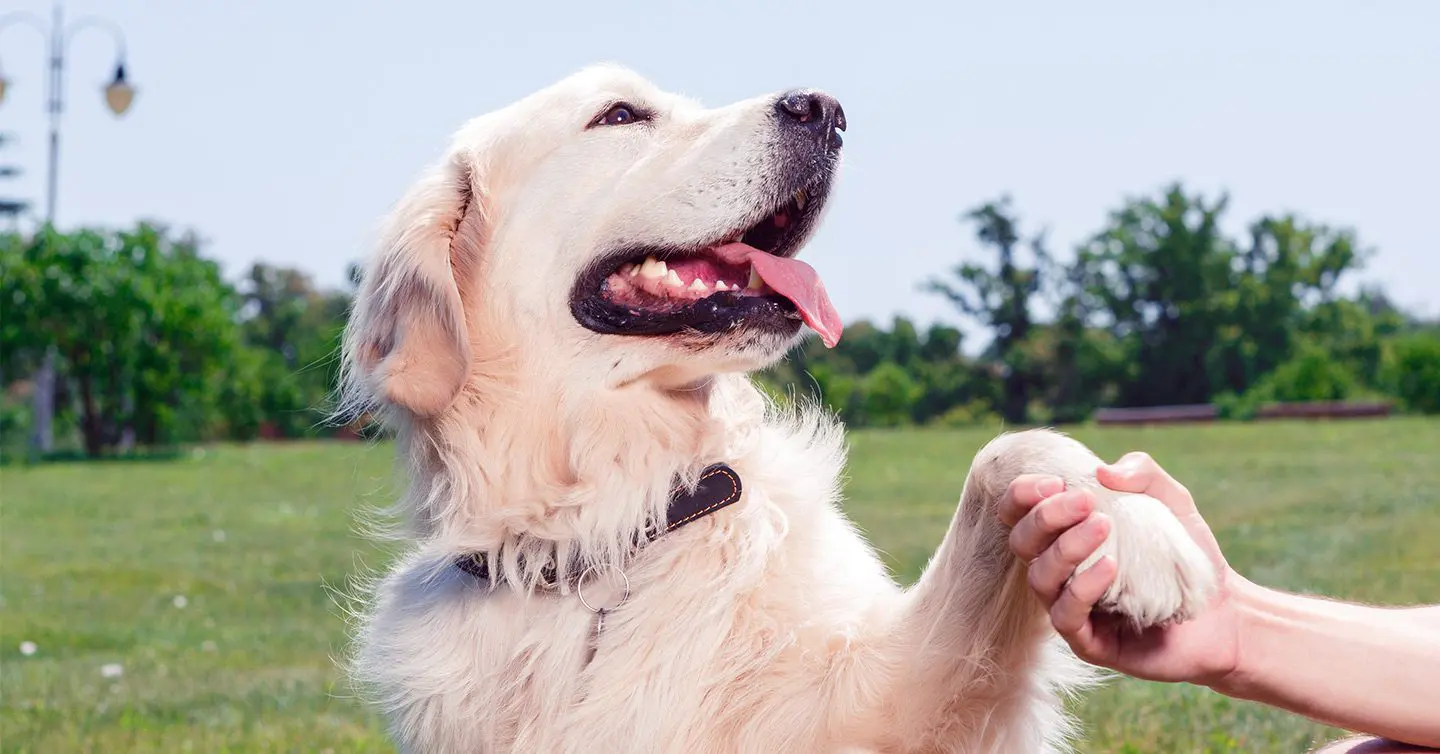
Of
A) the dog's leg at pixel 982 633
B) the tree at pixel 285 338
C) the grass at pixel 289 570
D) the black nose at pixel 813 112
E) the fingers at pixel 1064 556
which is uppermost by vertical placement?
the black nose at pixel 813 112

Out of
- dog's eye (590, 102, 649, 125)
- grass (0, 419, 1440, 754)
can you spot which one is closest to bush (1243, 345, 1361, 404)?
grass (0, 419, 1440, 754)

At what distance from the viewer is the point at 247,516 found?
656 inches

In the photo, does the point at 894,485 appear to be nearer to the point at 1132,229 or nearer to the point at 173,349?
the point at 173,349

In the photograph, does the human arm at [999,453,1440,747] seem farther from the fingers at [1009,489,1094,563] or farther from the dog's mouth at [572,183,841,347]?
the dog's mouth at [572,183,841,347]

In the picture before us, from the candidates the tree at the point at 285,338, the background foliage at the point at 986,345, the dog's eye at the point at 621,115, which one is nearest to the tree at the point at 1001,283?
the background foliage at the point at 986,345

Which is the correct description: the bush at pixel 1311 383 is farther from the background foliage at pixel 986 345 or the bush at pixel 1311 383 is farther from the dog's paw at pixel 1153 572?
the dog's paw at pixel 1153 572

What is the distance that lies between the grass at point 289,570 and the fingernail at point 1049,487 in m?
1.87

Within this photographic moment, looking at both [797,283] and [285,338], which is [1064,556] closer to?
[797,283]

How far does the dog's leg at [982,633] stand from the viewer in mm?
2354

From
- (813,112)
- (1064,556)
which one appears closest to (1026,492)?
(1064,556)

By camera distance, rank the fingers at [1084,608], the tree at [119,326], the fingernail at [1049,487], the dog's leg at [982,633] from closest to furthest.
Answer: the fingers at [1084,608] < the fingernail at [1049,487] < the dog's leg at [982,633] < the tree at [119,326]

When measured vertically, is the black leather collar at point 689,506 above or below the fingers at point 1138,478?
below

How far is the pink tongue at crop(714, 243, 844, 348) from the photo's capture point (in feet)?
10.4

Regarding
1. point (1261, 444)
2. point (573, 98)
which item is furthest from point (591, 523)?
point (1261, 444)
